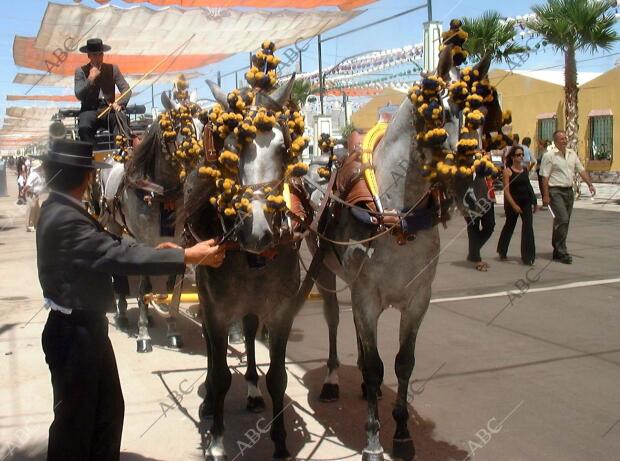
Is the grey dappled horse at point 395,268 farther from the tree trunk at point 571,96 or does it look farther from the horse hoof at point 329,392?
the tree trunk at point 571,96

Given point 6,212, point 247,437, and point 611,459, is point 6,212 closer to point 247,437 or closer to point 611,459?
point 247,437

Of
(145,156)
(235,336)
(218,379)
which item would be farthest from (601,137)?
(218,379)

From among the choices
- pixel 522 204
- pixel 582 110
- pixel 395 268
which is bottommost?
pixel 522 204

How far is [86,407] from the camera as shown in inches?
137

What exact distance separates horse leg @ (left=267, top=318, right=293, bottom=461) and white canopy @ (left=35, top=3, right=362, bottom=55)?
14.8 ft

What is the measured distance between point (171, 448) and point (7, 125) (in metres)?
14.9

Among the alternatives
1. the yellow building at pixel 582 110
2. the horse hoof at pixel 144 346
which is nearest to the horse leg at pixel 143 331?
the horse hoof at pixel 144 346

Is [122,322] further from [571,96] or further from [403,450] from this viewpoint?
[571,96]

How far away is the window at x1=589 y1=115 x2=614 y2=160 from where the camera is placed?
2780cm

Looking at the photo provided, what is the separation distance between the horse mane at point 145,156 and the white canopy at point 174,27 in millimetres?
1726

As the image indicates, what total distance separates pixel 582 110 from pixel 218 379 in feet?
93.0

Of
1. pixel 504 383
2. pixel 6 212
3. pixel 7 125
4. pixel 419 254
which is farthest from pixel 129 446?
pixel 6 212

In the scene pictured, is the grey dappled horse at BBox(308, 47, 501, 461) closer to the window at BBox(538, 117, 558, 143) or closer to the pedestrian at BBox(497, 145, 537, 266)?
the pedestrian at BBox(497, 145, 537, 266)

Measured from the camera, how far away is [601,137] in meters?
28.5
